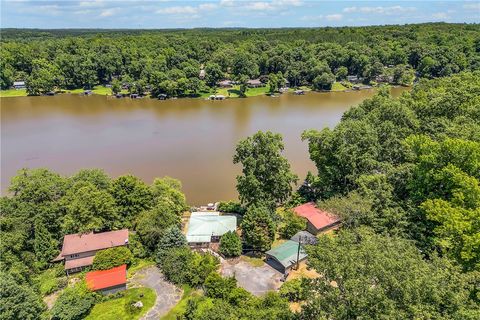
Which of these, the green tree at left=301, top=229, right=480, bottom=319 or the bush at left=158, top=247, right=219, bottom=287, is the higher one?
the green tree at left=301, top=229, right=480, bottom=319

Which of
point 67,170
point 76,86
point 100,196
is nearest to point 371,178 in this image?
point 100,196

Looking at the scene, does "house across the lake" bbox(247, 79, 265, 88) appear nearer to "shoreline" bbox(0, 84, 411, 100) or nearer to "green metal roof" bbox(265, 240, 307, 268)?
"shoreline" bbox(0, 84, 411, 100)

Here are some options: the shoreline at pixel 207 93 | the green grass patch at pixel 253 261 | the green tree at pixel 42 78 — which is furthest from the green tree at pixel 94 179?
the green tree at pixel 42 78

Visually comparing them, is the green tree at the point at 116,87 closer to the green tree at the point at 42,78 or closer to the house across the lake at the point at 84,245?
the green tree at the point at 42,78

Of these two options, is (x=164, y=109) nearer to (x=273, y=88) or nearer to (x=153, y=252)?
(x=273, y=88)

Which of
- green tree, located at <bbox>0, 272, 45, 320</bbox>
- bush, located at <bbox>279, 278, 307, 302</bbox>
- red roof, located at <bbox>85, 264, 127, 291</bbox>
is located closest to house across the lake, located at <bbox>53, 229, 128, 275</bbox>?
red roof, located at <bbox>85, 264, 127, 291</bbox>

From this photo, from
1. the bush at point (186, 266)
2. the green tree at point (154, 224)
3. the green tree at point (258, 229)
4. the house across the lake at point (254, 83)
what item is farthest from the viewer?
the house across the lake at point (254, 83)
